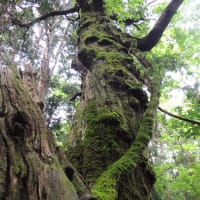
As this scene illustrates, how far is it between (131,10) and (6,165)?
21.3 feet

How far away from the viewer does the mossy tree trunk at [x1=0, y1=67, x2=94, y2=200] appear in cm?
163

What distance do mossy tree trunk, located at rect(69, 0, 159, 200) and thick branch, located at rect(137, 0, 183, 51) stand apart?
0.54m

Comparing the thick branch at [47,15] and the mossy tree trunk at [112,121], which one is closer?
the mossy tree trunk at [112,121]

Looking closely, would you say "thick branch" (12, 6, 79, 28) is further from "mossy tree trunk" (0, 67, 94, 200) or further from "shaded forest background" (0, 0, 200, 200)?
"mossy tree trunk" (0, 67, 94, 200)

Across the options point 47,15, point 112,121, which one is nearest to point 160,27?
point 112,121

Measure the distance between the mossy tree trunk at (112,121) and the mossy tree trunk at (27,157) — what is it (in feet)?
1.58

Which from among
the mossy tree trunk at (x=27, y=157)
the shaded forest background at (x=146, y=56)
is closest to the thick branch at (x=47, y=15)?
the shaded forest background at (x=146, y=56)

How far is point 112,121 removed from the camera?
333 centimetres

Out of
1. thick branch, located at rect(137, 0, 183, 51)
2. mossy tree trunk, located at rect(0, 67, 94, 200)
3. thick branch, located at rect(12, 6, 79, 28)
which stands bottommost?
mossy tree trunk, located at rect(0, 67, 94, 200)

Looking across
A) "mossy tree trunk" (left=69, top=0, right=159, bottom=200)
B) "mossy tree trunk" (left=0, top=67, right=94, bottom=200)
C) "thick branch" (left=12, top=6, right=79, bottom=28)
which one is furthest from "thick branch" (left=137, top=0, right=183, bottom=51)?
"mossy tree trunk" (left=0, top=67, right=94, bottom=200)

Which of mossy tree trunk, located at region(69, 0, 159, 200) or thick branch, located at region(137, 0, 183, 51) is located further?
thick branch, located at region(137, 0, 183, 51)

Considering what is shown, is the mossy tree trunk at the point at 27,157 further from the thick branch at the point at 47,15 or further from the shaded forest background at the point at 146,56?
the thick branch at the point at 47,15

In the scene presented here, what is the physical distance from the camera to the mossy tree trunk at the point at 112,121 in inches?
106

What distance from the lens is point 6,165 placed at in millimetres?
1665
